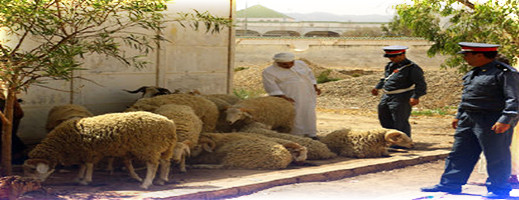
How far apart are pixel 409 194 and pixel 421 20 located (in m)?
6.43

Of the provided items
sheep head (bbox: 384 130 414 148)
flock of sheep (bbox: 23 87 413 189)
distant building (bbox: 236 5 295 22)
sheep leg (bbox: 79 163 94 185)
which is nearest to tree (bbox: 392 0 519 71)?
sheep head (bbox: 384 130 414 148)

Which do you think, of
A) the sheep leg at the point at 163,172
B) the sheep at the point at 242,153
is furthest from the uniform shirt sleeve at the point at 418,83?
the sheep leg at the point at 163,172

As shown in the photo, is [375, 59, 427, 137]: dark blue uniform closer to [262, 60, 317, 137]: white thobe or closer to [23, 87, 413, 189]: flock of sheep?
[23, 87, 413, 189]: flock of sheep

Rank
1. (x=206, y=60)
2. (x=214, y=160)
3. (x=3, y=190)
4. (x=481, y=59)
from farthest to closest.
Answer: (x=206, y=60) < (x=214, y=160) < (x=481, y=59) < (x=3, y=190)

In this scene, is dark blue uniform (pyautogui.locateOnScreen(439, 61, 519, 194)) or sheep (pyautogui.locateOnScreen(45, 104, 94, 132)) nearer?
dark blue uniform (pyautogui.locateOnScreen(439, 61, 519, 194))

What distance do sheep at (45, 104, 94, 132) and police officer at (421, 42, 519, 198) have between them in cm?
448

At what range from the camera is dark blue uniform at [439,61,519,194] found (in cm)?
752

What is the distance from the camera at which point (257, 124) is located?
426 inches

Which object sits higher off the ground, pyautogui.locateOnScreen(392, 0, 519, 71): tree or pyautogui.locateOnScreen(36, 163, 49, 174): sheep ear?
pyautogui.locateOnScreen(392, 0, 519, 71): tree

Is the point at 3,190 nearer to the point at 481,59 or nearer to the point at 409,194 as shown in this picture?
the point at 409,194

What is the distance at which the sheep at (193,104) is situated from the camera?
10133 mm

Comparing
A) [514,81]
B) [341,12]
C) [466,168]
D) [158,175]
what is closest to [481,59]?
[514,81]

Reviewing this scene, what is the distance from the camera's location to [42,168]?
24.7 ft

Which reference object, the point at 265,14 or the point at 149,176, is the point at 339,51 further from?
the point at 265,14
